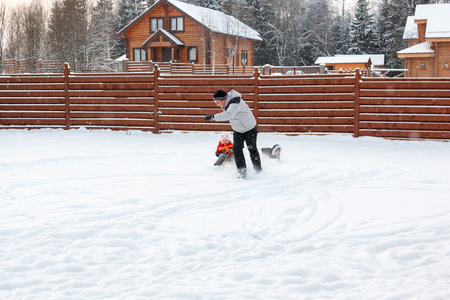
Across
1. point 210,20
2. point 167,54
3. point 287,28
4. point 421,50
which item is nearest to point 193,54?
point 167,54

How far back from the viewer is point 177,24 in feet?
125

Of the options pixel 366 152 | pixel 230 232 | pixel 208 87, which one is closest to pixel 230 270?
pixel 230 232

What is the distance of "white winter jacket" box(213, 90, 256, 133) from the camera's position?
750 cm

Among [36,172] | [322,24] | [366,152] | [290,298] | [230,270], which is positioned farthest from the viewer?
[322,24]

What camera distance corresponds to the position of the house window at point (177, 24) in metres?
37.8

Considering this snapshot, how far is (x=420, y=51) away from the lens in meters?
29.6

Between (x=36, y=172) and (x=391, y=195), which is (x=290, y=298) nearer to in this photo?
(x=391, y=195)

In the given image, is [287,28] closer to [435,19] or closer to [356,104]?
[435,19]

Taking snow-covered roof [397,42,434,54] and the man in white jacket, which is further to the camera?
snow-covered roof [397,42,434,54]

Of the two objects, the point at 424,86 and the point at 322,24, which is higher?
the point at 322,24

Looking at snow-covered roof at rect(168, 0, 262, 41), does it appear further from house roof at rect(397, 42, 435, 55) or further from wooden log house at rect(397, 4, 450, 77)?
wooden log house at rect(397, 4, 450, 77)

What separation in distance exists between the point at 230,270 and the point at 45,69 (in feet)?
104

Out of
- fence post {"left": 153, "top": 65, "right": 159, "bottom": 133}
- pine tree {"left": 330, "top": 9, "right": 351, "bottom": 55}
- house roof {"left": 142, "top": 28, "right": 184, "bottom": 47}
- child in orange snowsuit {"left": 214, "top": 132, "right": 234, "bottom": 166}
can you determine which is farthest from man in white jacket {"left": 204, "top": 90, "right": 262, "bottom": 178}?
pine tree {"left": 330, "top": 9, "right": 351, "bottom": 55}

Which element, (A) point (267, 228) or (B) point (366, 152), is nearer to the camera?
(A) point (267, 228)
